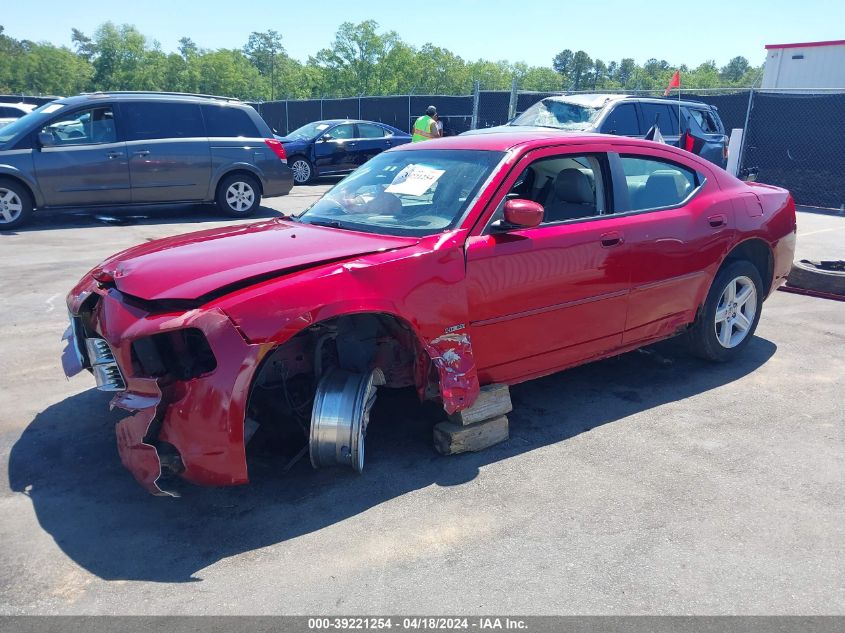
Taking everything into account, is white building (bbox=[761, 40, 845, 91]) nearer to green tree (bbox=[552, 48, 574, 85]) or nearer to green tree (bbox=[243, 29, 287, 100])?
green tree (bbox=[243, 29, 287, 100])

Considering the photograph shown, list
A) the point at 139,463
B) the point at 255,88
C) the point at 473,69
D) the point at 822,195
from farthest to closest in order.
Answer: the point at 473,69 → the point at 255,88 → the point at 822,195 → the point at 139,463

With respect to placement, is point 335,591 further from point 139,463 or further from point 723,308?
point 723,308

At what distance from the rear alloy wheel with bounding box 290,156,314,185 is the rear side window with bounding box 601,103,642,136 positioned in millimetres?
8263

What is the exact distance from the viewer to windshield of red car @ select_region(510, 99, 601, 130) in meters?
10.7

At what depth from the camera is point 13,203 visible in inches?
384

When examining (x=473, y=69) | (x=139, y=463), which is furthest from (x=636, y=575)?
(x=473, y=69)

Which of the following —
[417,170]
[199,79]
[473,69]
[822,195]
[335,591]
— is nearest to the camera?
[335,591]

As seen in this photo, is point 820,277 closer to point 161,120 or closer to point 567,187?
point 567,187

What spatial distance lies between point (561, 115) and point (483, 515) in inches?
357

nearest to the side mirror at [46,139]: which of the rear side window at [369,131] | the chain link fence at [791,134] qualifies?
the rear side window at [369,131]

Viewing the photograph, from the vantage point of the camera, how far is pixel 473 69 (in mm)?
88875

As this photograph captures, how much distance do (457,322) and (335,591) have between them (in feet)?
4.91

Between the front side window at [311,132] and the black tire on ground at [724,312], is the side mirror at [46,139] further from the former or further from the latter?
the black tire on ground at [724,312]

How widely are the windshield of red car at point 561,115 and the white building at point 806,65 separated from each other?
16079 millimetres
